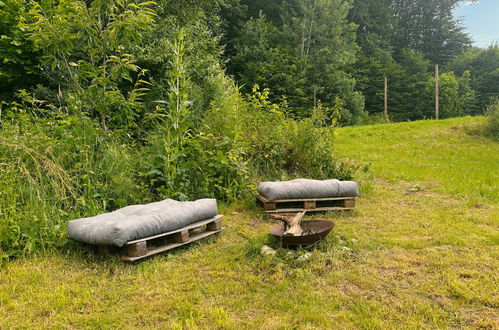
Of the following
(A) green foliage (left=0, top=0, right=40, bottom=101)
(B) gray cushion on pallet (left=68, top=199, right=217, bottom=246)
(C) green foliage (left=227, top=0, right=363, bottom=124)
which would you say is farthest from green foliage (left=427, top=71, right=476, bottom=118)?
(B) gray cushion on pallet (left=68, top=199, right=217, bottom=246)

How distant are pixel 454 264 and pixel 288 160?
3.68 meters

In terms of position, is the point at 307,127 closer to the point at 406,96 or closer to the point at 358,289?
the point at 358,289

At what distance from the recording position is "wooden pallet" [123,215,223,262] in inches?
125

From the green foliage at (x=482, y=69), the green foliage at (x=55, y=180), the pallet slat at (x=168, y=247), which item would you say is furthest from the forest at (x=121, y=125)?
the green foliage at (x=482, y=69)

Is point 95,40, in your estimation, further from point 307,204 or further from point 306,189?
point 307,204

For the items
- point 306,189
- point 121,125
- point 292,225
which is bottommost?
point 292,225

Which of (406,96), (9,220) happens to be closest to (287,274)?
(9,220)

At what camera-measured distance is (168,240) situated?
365cm

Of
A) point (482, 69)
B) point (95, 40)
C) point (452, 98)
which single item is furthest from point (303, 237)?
point (482, 69)

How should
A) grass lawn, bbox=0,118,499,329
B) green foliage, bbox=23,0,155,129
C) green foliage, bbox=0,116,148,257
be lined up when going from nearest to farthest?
grass lawn, bbox=0,118,499,329
green foliage, bbox=0,116,148,257
green foliage, bbox=23,0,155,129

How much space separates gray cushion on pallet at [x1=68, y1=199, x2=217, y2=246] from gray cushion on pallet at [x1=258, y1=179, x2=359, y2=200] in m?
1.12

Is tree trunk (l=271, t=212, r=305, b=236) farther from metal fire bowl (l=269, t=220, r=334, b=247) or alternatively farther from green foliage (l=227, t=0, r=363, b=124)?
green foliage (l=227, t=0, r=363, b=124)

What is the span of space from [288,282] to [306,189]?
2112mm

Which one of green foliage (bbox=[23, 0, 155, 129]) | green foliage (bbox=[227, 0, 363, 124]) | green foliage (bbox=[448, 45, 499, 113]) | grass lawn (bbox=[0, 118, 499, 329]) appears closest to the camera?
grass lawn (bbox=[0, 118, 499, 329])
